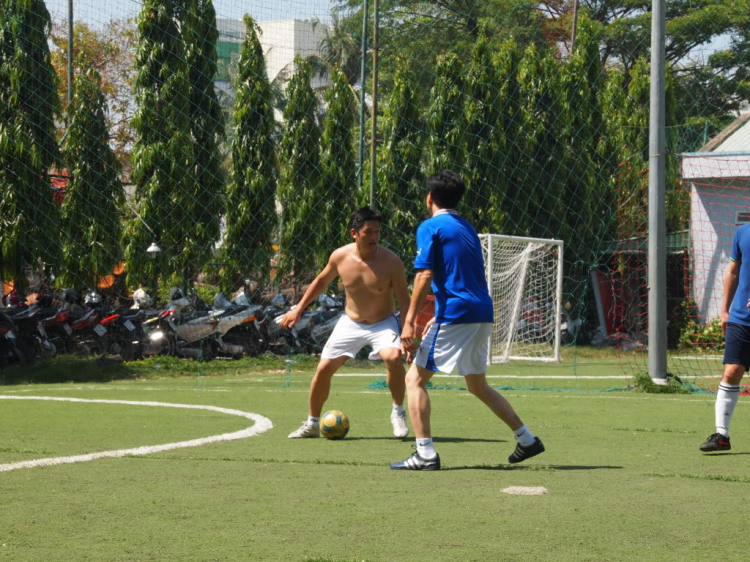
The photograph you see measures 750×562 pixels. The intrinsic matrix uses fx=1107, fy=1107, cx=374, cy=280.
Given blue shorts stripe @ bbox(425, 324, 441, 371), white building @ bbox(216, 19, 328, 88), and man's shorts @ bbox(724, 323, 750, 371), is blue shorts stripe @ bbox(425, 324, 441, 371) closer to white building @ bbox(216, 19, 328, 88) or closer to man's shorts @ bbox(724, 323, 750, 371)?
man's shorts @ bbox(724, 323, 750, 371)

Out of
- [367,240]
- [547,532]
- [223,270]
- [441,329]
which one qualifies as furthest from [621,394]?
[223,270]

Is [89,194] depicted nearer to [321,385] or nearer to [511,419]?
[321,385]

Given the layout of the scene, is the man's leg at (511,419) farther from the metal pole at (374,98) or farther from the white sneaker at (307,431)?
the metal pole at (374,98)

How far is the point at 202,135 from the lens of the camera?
21.2 m

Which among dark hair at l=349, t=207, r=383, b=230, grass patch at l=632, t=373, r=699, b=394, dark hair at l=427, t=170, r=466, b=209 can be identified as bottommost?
grass patch at l=632, t=373, r=699, b=394

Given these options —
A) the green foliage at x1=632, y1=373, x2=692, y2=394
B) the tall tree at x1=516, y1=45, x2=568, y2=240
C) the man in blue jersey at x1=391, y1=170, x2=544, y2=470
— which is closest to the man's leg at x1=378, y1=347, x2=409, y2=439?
the man in blue jersey at x1=391, y1=170, x2=544, y2=470

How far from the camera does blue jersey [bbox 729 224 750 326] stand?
7.89m

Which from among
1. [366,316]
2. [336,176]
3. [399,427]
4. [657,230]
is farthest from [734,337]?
[336,176]

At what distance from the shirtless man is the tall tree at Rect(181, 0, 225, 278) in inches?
487

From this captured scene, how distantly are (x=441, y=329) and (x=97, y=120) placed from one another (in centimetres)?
1682

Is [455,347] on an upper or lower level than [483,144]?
lower

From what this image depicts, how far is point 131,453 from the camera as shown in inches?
296

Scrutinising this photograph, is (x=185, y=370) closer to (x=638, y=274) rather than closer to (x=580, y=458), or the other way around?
(x=580, y=458)

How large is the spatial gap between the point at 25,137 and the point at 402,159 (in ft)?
31.2
